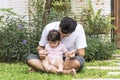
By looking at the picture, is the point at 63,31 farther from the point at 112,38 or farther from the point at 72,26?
the point at 112,38

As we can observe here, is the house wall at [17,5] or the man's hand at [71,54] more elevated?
the house wall at [17,5]

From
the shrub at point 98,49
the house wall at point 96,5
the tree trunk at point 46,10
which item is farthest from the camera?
the house wall at point 96,5

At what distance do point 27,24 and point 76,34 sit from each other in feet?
8.06

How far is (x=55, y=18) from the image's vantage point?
905 cm

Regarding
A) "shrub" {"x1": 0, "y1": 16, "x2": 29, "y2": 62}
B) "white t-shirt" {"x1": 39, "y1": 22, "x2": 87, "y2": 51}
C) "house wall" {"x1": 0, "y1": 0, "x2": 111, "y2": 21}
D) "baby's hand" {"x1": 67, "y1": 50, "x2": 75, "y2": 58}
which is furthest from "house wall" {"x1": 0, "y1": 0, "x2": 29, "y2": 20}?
"baby's hand" {"x1": 67, "y1": 50, "x2": 75, "y2": 58}

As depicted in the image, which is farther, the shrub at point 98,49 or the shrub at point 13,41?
the shrub at point 98,49

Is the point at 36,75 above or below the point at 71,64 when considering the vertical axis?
below

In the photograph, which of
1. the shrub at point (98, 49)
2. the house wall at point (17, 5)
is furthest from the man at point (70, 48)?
the house wall at point (17, 5)

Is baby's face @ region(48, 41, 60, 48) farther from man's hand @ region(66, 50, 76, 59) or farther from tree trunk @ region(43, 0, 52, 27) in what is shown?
tree trunk @ region(43, 0, 52, 27)

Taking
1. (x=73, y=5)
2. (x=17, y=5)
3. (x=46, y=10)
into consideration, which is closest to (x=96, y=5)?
(x=73, y=5)

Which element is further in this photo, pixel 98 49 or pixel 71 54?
pixel 98 49

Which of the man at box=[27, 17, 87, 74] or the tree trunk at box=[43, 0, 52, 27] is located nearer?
the man at box=[27, 17, 87, 74]

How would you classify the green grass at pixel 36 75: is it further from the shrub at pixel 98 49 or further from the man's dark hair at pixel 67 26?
the shrub at pixel 98 49

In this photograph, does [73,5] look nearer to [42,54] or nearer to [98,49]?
[98,49]
